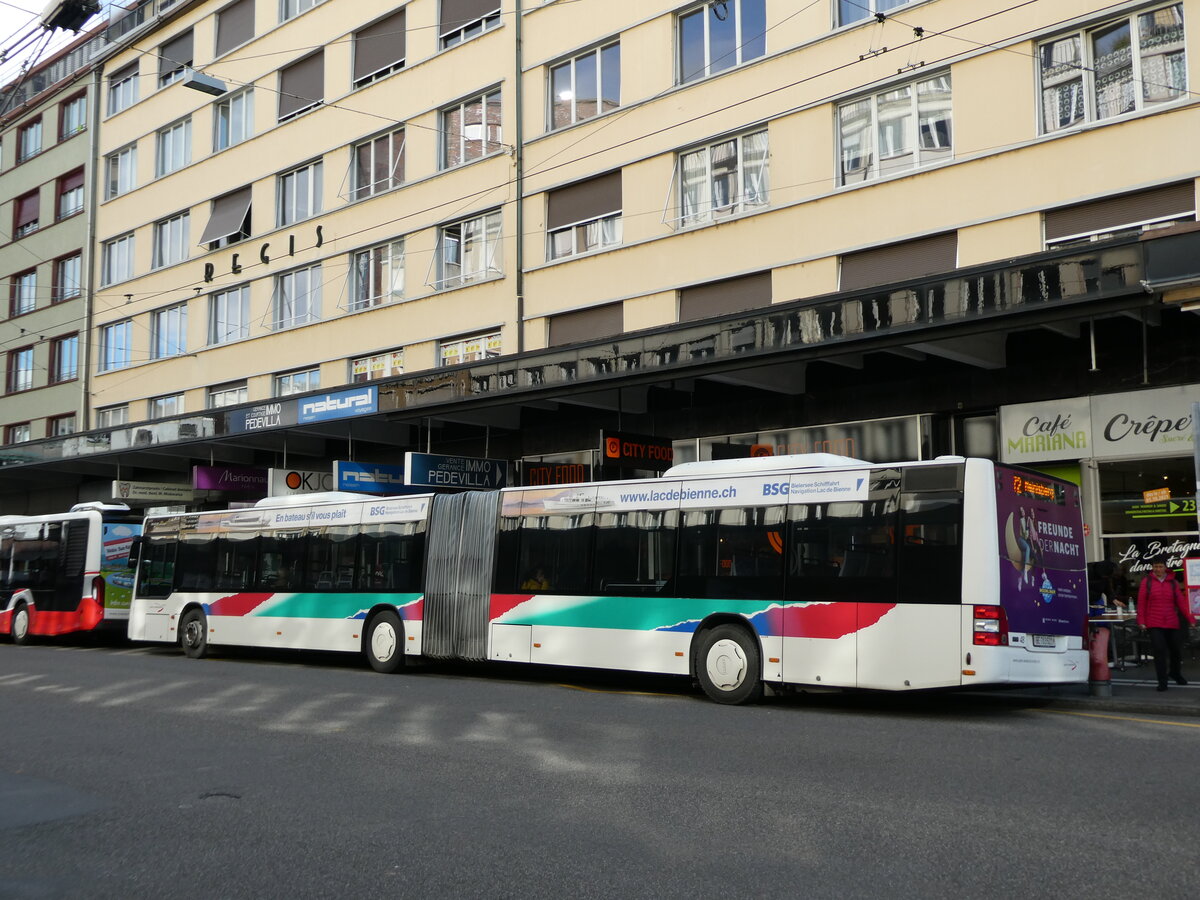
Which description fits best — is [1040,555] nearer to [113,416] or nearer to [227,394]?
[227,394]

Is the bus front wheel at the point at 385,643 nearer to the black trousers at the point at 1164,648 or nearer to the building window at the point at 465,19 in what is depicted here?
the black trousers at the point at 1164,648

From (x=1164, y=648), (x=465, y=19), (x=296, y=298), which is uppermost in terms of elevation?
(x=465, y=19)

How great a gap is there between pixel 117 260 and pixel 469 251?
17369 millimetres

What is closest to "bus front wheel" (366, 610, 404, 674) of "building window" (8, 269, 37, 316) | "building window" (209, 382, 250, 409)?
"building window" (209, 382, 250, 409)

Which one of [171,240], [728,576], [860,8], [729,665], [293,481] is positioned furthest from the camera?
[171,240]

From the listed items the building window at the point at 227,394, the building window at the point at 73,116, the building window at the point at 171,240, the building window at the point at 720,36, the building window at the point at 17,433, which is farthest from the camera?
the building window at the point at 17,433

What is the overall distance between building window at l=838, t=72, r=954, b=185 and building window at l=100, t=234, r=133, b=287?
25912 millimetres

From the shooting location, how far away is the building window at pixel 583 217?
23984mm

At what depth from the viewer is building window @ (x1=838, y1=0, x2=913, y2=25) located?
1989 centimetres

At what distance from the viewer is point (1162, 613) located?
1336 cm

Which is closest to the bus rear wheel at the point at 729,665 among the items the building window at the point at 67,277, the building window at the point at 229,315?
the building window at the point at 229,315

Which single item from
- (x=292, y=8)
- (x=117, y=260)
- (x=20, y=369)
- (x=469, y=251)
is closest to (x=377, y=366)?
(x=469, y=251)

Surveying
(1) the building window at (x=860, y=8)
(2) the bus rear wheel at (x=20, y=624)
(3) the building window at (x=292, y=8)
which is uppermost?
(3) the building window at (x=292, y=8)

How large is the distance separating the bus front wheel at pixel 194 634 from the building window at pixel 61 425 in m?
21.1
